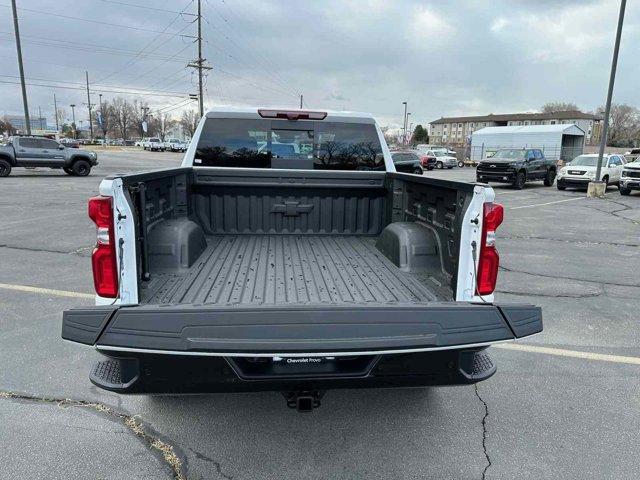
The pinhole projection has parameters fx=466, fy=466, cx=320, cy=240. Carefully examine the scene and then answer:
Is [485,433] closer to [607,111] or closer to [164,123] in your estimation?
[607,111]

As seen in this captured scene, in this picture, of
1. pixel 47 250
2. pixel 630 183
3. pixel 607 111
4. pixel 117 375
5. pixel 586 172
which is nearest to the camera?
pixel 117 375

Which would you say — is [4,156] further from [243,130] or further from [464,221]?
[464,221]

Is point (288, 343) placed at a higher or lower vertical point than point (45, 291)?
higher

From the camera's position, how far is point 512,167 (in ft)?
74.9

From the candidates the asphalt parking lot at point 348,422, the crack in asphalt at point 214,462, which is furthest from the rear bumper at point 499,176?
the crack in asphalt at point 214,462

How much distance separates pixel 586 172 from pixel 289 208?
74.9 ft

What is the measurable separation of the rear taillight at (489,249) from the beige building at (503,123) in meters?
73.7

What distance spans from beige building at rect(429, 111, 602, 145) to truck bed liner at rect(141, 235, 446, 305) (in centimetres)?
7266

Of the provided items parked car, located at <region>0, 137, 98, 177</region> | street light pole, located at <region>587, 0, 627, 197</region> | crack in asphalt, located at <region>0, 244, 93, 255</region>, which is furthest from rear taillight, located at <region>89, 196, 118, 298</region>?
parked car, located at <region>0, 137, 98, 177</region>

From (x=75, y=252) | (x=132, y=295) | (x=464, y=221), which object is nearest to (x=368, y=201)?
(x=464, y=221)

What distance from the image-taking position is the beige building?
10056 centimetres

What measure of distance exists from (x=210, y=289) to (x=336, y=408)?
1.29m

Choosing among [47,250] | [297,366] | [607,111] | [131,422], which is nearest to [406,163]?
[607,111]

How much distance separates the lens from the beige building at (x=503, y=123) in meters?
101
